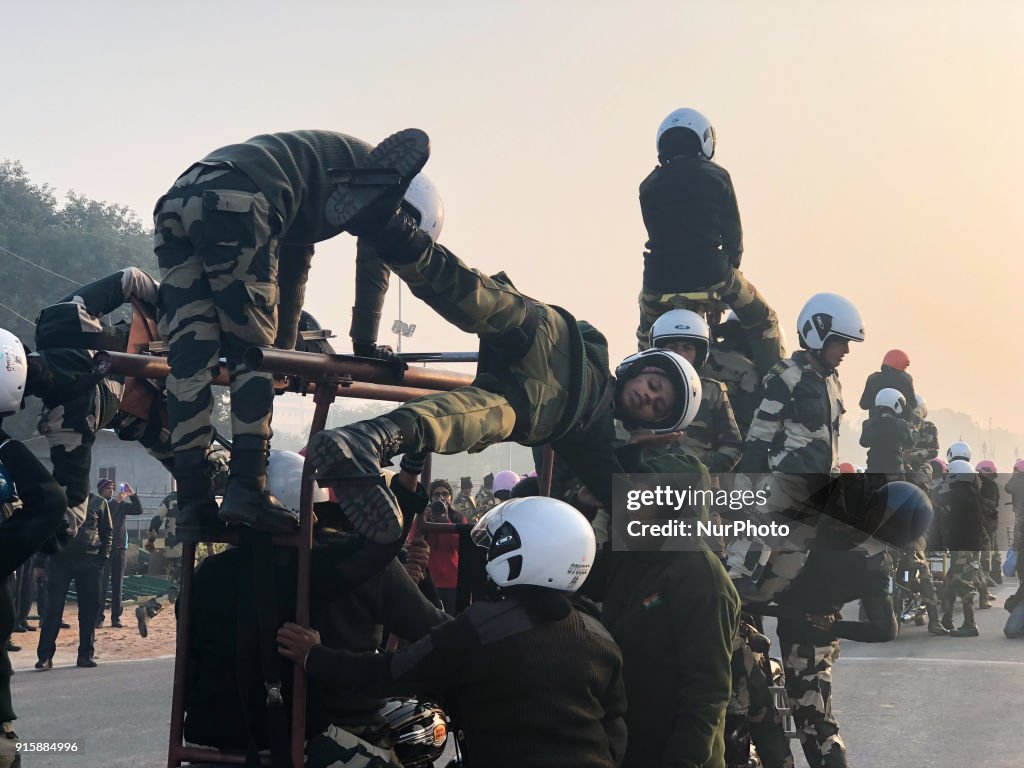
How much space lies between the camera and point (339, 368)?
4.46 metres

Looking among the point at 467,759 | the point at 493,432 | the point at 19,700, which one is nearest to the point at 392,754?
the point at 467,759

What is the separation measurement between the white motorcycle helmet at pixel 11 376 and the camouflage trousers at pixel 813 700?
4405 millimetres

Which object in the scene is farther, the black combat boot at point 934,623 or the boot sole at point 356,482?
the black combat boot at point 934,623

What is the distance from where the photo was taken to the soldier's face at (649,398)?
18.2ft

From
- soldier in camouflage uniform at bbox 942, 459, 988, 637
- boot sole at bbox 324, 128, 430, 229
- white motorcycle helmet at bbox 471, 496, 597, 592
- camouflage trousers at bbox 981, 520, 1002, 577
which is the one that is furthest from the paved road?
boot sole at bbox 324, 128, 430, 229

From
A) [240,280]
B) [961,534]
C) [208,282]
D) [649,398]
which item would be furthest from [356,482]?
[961,534]

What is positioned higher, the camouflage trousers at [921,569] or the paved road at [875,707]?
the camouflage trousers at [921,569]

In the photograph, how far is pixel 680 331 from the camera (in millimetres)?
7730

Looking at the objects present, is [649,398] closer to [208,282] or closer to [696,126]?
[208,282]

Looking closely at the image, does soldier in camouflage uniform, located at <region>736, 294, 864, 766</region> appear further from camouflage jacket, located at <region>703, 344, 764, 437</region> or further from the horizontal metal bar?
the horizontal metal bar

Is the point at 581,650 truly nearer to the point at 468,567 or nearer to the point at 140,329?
the point at 468,567

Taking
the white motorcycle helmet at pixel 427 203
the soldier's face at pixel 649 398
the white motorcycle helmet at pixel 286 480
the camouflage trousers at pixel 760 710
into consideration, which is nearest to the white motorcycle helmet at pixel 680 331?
the camouflage trousers at pixel 760 710

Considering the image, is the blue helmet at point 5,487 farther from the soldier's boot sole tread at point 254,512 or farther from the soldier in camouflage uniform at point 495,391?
the soldier in camouflage uniform at point 495,391

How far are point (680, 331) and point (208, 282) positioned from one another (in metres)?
3.23
